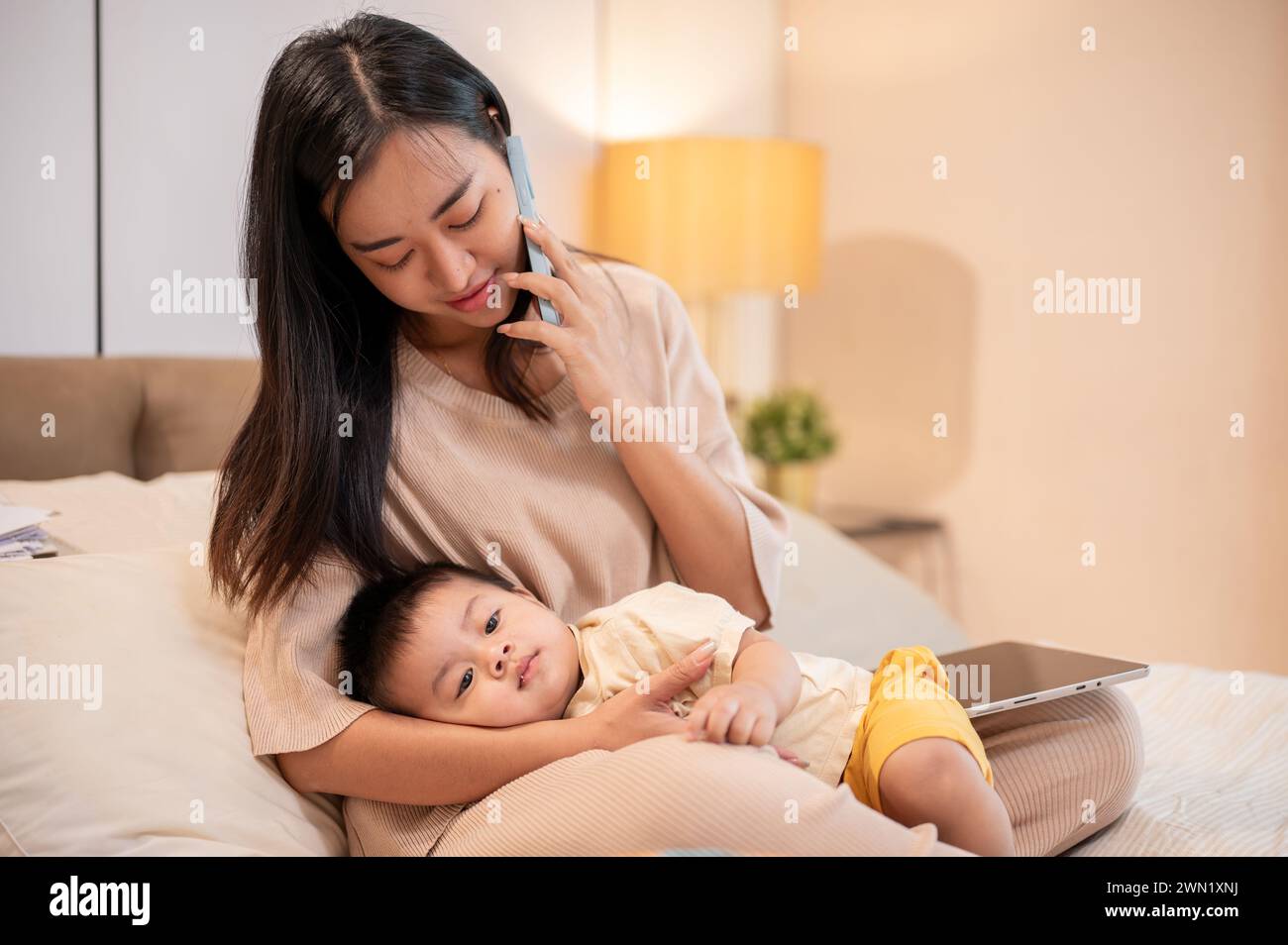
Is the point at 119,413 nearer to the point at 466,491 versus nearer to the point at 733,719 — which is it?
the point at 466,491

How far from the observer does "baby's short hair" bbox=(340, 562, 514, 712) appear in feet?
3.48

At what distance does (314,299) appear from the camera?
1.20m

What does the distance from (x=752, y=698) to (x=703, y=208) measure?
1.97 metres

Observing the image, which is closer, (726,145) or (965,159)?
(726,145)

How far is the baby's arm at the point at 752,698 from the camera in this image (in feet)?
2.94

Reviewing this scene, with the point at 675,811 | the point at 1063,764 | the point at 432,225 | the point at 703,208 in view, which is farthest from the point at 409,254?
the point at 703,208

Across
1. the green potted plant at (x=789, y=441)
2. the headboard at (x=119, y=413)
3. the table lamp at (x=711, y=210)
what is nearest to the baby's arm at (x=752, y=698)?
the headboard at (x=119, y=413)

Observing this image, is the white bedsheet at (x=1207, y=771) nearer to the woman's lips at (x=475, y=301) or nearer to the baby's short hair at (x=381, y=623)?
the baby's short hair at (x=381, y=623)

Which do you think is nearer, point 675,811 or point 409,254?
point 675,811

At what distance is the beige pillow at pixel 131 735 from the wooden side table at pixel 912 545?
2.23 metres
